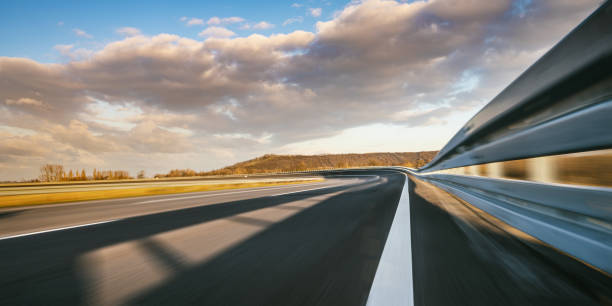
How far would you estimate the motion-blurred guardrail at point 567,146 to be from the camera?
1612 mm

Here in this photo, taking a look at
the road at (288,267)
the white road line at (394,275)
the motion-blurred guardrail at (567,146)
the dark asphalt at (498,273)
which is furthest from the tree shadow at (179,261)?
the motion-blurred guardrail at (567,146)

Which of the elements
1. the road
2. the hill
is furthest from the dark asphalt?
the hill

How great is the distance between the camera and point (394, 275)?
70.6 inches

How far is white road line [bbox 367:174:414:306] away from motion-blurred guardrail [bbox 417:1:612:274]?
3.13 feet

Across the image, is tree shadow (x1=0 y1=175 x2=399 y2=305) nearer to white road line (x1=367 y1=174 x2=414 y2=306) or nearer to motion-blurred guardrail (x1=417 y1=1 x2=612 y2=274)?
white road line (x1=367 y1=174 x2=414 y2=306)

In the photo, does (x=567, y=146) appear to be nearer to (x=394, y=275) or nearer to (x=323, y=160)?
(x=394, y=275)

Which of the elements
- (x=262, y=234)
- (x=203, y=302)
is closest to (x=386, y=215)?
(x=262, y=234)

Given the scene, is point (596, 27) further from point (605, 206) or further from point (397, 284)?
point (397, 284)

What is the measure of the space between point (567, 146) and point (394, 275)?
147cm

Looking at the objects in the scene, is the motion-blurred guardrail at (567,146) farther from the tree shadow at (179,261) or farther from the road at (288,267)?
the tree shadow at (179,261)

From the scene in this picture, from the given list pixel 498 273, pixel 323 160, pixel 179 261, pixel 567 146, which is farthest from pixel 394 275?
pixel 323 160

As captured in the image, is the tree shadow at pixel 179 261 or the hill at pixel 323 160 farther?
the hill at pixel 323 160

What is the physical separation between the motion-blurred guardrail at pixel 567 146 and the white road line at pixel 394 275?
0.95 m

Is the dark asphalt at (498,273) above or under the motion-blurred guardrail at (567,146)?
under
